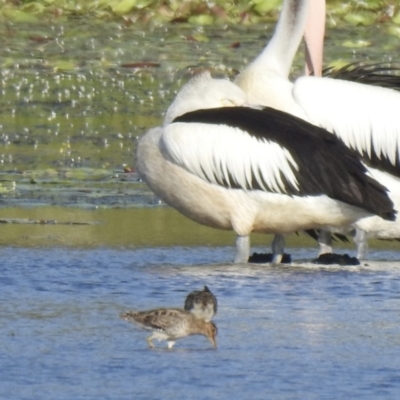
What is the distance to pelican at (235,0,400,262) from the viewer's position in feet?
26.2

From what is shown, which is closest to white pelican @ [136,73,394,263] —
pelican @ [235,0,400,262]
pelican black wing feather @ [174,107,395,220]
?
pelican black wing feather @ [174,107,395,220]

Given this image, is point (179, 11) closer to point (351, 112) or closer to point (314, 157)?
point (351, 112)

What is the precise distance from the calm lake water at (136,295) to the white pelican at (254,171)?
0.88ft

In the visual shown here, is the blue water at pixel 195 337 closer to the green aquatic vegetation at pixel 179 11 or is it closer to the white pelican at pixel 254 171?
the white pelican at pixel 254 171

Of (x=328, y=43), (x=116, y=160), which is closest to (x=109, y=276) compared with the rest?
(x=116, y=160)

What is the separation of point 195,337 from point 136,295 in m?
0.79

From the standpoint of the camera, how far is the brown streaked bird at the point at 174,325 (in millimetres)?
5602

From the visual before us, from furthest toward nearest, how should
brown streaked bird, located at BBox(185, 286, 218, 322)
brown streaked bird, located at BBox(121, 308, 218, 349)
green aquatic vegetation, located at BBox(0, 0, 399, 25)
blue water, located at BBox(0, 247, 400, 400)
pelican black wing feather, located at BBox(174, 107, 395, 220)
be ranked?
green aquatic vegetation, located at BBox(0, 0, 399, 25)
pelican black wing feather, located at BBox(174, 107, 395, 220)
brown streaked bird, located at BBox(185, 286, 218, 322)
brown streaked bird, located at BBox(121, 308, 218, 349)
blue water, located at BBox(0, 247, 400, 400)

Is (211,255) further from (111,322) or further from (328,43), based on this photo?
(328,43)

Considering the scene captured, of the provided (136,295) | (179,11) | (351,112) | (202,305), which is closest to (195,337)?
(202,305)

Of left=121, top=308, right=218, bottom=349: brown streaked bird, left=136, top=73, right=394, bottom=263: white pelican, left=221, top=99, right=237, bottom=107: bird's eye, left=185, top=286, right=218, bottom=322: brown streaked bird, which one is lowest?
left=121, top=308, right=218, bottom=349: brown streaked bird

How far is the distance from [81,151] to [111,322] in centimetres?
579

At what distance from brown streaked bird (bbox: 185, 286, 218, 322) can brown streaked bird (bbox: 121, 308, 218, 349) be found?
38mm

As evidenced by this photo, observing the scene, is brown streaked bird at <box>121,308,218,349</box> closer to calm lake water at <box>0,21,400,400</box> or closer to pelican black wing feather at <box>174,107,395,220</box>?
calm lake water at <box>0,21,400,400</box>
